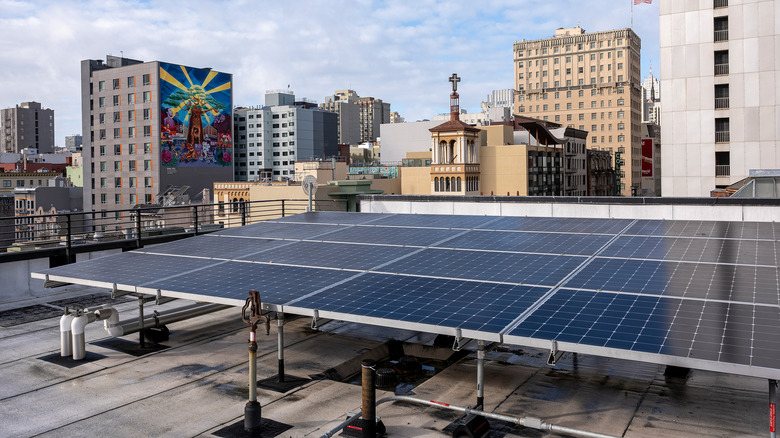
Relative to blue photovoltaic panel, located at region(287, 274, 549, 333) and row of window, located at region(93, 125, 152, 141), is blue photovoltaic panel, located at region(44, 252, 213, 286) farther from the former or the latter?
row of window, located at region(93, 125, 152, 141)

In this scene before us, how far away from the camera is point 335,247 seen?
18.9 meters

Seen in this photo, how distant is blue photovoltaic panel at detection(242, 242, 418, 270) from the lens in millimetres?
16594

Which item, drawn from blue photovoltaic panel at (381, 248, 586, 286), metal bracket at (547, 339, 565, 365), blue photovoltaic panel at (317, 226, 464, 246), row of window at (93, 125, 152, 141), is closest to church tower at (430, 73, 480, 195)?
row of window at (93, 125, 152, 141)

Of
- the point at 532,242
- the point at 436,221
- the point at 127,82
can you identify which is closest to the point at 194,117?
the point at 127,82

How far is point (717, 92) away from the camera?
6378cm

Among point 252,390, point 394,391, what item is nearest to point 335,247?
point 394,391

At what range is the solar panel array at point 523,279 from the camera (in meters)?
10.3

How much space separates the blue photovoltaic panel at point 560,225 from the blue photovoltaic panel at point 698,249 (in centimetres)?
194

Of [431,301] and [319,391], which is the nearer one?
[431,301]

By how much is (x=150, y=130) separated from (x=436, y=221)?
133338mm

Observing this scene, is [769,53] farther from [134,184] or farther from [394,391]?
[134,184]

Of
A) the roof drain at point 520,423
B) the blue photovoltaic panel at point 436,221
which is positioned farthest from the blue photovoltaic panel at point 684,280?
the blue photovoltaic panel at point 436,221

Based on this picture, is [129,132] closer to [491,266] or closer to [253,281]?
[253,281]

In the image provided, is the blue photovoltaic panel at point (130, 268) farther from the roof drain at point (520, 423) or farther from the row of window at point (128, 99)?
the row of window at point (128, 99)
